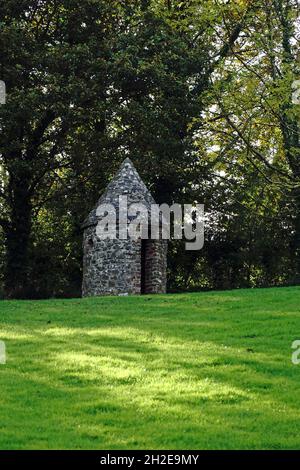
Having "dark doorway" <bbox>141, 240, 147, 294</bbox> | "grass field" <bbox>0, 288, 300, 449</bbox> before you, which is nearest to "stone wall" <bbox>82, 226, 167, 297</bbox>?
"dark doorway" <bbox>141, 240, 147, 294</bbox>

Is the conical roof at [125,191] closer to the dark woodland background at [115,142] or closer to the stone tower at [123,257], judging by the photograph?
the stone tower at [123,257]

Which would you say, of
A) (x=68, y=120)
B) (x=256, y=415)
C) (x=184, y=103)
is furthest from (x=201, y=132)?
(x=256, y=415)

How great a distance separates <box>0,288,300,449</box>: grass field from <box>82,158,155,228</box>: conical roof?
10306mm

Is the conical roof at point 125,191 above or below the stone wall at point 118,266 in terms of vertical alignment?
above

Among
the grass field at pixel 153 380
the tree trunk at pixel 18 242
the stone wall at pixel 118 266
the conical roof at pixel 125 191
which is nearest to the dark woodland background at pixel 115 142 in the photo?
the tree trunk at pixel 18 242

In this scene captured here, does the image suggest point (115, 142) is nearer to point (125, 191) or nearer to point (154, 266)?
point (125, 191)

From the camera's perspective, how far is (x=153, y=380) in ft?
42.1

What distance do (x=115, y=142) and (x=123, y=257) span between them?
8.65m

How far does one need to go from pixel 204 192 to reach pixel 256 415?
28.7 meters

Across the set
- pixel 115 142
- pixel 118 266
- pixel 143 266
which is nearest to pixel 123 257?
pixel 118 266

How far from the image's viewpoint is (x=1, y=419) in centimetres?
1091

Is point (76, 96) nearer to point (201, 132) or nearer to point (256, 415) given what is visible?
point (201, 132)

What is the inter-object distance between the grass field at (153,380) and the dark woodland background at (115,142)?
1474 cm

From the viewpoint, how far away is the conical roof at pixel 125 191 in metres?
31.5
